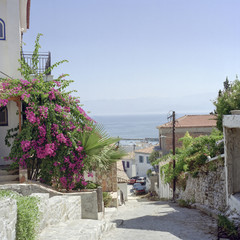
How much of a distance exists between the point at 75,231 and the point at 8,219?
8.79 ft

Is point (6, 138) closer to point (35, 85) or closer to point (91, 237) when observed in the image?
point (35, 85)

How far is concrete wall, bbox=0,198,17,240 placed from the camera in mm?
5500

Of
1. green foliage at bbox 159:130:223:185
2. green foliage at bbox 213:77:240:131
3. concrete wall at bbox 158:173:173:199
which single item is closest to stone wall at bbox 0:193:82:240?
green foliage at bbox 213:77:240:131

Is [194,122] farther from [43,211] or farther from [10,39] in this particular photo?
[43,211]

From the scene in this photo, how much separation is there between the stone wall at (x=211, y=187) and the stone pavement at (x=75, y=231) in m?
4.94

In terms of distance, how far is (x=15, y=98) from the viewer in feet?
41.9

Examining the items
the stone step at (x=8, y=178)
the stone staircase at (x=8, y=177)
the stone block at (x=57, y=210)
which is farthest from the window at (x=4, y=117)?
the stone block at (x=57, y=210)

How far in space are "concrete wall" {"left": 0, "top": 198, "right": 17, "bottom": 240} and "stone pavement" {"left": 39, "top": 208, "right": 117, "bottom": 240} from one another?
1.41 meters

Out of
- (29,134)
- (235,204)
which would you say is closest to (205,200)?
(235,204)

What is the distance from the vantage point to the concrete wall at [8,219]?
217 inches

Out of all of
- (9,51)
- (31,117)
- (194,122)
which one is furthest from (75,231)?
(194,122)

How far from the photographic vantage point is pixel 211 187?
570 inches

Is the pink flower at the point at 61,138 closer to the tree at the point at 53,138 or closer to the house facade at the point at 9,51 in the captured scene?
the tree at the point at 53,138

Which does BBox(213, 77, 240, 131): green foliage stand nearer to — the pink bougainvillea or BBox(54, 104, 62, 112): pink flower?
the pink bougainvillea
